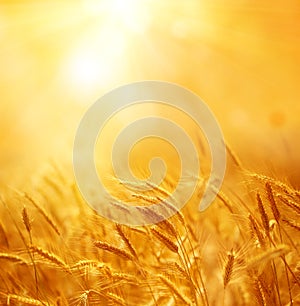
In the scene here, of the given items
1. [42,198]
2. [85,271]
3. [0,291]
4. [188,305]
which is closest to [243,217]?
[188,305]

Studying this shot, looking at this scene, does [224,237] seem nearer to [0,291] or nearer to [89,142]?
[0,291]

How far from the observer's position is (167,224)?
4.71ft

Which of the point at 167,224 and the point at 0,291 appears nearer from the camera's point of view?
the point at 167,224

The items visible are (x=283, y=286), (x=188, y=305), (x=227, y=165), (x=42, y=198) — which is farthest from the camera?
(x=42, y=198)

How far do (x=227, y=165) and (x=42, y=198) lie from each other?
0.71 m

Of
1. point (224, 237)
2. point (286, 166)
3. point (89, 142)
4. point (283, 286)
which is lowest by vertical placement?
point (283, 286)

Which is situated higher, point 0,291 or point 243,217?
point 243,217

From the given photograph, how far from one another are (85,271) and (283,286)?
1.92ft

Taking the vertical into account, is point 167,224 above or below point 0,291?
above

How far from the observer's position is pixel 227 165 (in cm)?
181

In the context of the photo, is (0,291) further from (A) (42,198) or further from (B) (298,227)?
(B) (298,227)

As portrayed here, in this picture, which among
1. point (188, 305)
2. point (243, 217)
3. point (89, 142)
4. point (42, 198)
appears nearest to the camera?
point (188, 305)

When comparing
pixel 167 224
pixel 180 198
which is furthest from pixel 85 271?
pixel 180 198

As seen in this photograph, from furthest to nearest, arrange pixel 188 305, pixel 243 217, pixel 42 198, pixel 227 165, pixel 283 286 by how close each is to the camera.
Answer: pixel 42 198
pixel 227 165
pixel 283 286
pixel 243 217
pixel 188 305
